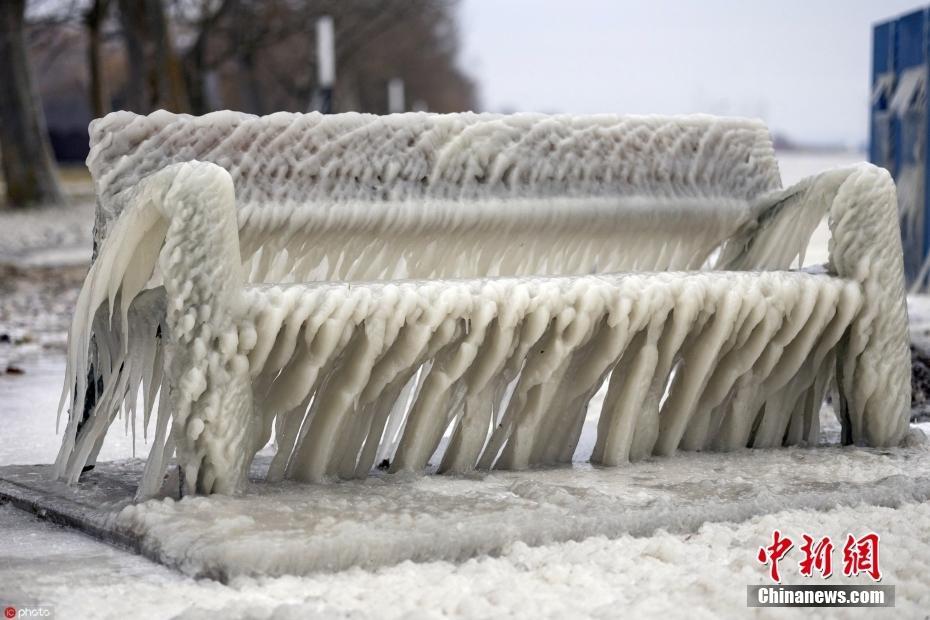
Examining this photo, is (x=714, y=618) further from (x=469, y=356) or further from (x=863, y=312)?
(x=863, y=312)

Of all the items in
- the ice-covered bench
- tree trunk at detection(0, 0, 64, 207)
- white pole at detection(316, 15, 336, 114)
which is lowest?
tree trunk at detection(0, 0, 64, 207)

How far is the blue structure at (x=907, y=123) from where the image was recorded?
7383 millimetres

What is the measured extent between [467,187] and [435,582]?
1.39m

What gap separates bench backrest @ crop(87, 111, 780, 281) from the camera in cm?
308

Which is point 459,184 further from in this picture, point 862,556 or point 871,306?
point 862,556

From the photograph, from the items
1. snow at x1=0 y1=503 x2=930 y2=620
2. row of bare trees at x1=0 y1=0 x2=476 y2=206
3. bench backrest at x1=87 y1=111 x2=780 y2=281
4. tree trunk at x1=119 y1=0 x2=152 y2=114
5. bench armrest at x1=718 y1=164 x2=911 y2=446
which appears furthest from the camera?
tree trunk at x1=119 y1=0 x2=152 y2=114

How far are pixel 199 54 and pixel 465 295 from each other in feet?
70.3

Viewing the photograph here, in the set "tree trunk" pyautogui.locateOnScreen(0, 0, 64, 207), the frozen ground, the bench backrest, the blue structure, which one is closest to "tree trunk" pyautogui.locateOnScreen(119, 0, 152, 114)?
"tree trunk" pyautogui.locateOnScreen(0, 0, 64, 207)

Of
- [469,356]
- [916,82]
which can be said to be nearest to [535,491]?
[469,356]

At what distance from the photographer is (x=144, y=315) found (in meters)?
2.79

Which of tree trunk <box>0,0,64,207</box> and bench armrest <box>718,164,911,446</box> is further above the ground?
bench armrest <box>718,164,911,446</box>

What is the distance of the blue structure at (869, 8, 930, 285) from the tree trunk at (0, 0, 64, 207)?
40.0ft

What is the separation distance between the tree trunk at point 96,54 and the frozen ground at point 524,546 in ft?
59.9

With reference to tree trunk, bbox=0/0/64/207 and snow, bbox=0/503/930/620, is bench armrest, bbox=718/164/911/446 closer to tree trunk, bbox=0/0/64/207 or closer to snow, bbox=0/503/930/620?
snow, bbox=0/503/930/620
